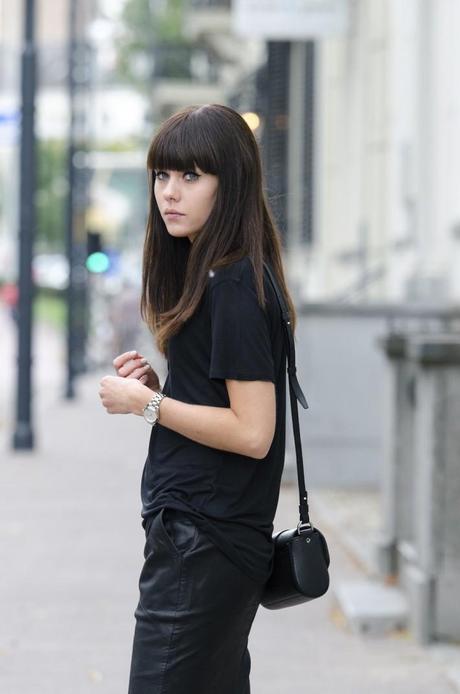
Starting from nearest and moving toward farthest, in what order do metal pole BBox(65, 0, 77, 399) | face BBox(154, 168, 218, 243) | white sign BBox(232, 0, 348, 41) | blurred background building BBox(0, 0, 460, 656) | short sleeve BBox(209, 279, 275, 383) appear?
short sleeve BBox(209, 279, 275, 383) < face BBox(154, 168, 218, 243) < blurred background building BBox(0, 0, 460, 656) < white sign BBox(232, 0, 348, 41) < metal pole BBox(65, 0, 77, 399)

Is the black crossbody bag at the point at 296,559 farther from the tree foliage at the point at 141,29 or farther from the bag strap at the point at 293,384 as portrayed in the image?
the tree foliage at the point at 141,29

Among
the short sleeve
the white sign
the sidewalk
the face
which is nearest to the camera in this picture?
the short sleeve

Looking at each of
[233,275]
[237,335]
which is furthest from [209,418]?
[233,275]

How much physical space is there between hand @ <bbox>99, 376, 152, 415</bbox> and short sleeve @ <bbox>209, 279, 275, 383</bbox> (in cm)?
20

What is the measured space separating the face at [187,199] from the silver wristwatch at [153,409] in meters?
0.33

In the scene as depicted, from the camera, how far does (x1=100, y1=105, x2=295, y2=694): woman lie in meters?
3.33

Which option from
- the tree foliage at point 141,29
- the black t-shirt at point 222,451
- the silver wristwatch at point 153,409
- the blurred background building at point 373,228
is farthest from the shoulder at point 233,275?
the tree foliage at point 141,29

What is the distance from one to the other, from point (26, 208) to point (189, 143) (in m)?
12.8

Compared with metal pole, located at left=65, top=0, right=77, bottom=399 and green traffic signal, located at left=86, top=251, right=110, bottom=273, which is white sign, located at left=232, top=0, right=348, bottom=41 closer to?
metal pole, located at left=65, top=0, right=77, bottom=399

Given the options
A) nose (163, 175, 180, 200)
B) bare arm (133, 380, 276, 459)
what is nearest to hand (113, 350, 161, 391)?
bare arm (133, 380, 276, 459)

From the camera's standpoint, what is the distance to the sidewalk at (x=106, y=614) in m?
6.16

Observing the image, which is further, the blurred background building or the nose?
the blurred background building

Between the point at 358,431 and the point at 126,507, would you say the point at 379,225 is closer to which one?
the point at 358,431

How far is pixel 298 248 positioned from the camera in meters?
22.1
